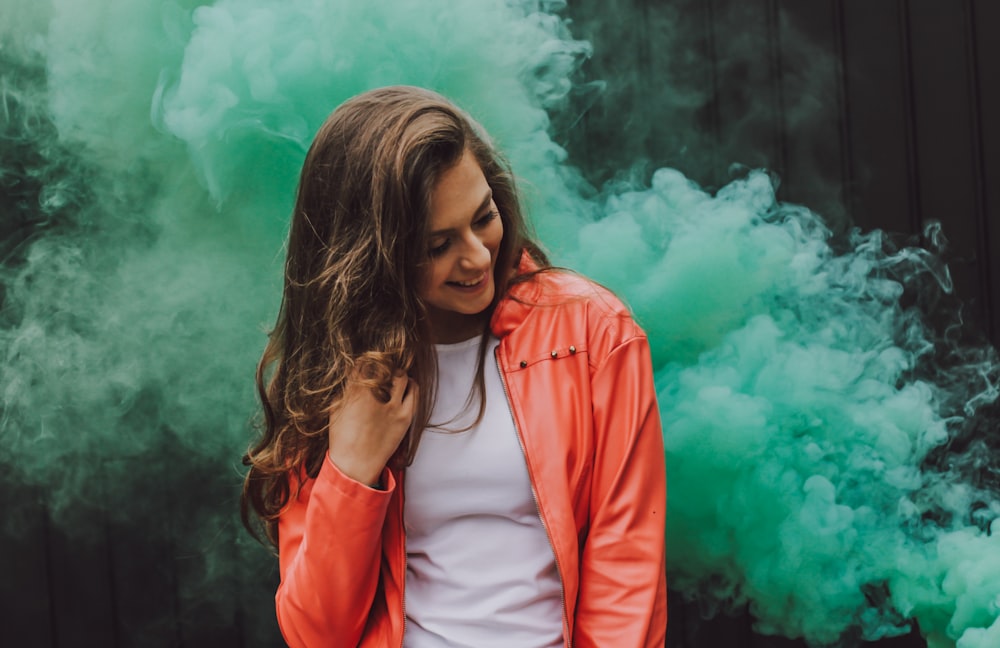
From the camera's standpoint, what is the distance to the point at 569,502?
181 centimetres

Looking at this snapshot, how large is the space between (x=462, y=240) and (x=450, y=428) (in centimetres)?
34

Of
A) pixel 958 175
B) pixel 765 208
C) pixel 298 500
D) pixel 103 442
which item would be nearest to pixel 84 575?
pixel 103 442

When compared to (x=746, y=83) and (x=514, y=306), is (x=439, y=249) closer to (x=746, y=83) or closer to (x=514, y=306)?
(x=514, y=306)

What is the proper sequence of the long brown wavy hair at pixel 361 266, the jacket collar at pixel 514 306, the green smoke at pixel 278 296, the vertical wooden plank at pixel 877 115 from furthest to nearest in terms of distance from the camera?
the vertical wooden plank at pixel 877 115 < the green smoke at pixel 278 296 < the jacket collar at pixel 514 306 < the long brown wavy hair at pixel 361 266

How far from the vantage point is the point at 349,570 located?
6.05 feet

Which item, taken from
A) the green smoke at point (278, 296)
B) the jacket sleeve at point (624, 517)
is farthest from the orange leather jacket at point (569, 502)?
the green smoke at point (278, 296)

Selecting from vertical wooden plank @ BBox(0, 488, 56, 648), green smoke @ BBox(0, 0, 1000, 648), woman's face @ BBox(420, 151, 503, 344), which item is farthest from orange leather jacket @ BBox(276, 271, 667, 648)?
vertical wooden plank @ BBox(0, 488, 56, 648)

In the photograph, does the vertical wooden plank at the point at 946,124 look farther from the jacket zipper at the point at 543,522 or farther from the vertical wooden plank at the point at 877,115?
the jacket zipper at the point at 543,522

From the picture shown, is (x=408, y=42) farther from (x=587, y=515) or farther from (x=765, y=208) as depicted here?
(x=587, y=515)

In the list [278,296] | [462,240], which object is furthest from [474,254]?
[278,296]

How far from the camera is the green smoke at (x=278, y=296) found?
263 centimetres

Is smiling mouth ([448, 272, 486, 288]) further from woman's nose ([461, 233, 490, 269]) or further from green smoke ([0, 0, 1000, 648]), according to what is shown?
green smoke ([0, 0, 1000, 648])

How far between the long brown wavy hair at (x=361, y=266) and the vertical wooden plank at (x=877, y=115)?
4.07 feet

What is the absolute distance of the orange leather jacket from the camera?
1.81 m
